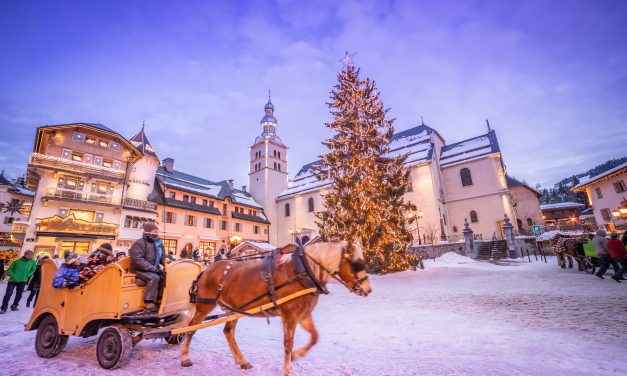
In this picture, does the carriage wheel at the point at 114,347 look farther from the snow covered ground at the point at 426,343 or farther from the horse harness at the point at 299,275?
the horse harness at the point at 299,275

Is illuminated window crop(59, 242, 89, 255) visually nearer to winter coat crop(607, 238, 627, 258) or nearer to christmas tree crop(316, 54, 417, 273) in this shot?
christmas tree crop(316, 54, 417, 273)

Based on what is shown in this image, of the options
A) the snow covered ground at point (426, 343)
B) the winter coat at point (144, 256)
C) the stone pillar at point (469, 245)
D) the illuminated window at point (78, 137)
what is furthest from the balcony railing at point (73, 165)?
the stone pillar at point (469, 245)

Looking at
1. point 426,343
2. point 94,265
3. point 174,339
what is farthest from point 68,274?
point 426,343

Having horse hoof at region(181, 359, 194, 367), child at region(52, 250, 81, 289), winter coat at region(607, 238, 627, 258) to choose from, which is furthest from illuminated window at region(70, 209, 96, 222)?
winter coat at region(607, 238, 627, 258)

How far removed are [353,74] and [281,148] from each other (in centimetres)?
3087

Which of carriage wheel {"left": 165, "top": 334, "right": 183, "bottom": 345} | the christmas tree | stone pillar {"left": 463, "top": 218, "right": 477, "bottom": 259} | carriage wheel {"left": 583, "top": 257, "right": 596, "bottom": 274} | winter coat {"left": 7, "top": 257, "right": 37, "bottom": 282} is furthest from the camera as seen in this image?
stone pillar {"left": 463, "top": 218, "right": 477, "bottom": 259}

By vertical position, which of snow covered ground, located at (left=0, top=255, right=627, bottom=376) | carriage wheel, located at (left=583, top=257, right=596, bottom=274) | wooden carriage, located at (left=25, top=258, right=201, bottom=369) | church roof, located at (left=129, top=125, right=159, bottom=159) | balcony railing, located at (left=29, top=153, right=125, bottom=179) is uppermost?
church roof, located at (left=129, top=125, right=159, bottom=159)

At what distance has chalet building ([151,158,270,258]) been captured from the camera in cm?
3162

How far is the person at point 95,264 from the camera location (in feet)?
16.1

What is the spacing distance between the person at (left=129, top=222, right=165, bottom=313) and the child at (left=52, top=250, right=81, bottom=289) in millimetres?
1120

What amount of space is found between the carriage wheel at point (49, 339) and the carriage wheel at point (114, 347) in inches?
43.9

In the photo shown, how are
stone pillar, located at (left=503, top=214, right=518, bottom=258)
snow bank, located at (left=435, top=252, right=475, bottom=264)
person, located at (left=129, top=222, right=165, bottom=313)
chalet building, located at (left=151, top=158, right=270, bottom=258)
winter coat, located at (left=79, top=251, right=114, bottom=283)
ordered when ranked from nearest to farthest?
person, located at (left=129, top=222, right=165, bottom=313) < winter coat, located at (left=79, top=251, right=114, bottom=283) < snow bank, located at (left=435, top=252, right=475, bottom=264) < stone pillar, located at (left=503, top=214, right=518, bottom=258) < chalet building, located at (left=151, top=158, right=270, bottom=258)

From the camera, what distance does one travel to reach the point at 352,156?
59.6ft

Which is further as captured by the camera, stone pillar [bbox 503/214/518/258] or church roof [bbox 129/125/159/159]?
church roof [bbox 129/125/159/159]
